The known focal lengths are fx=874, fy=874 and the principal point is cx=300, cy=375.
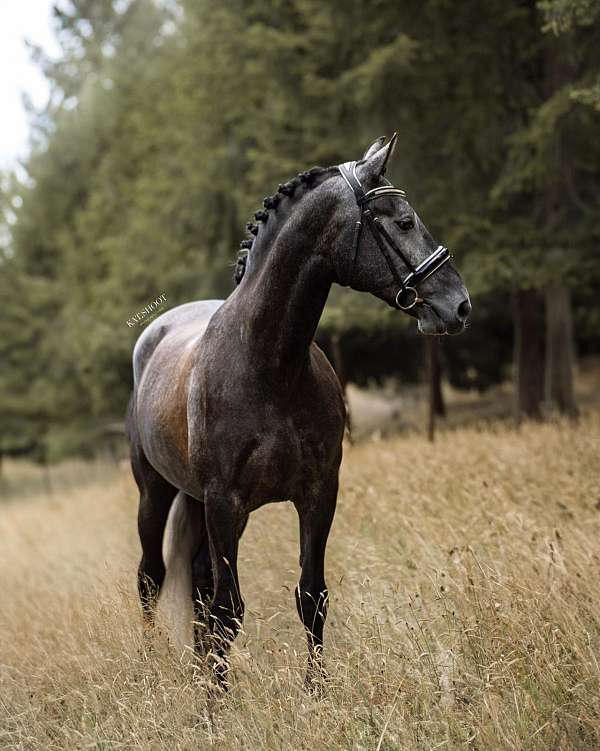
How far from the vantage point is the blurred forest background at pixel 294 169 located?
1126 cm

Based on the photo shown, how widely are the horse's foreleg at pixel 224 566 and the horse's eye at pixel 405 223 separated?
1481 mm

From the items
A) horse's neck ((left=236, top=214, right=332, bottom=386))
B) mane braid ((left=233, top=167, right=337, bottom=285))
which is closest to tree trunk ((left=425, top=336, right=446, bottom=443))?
horse's neck ((left=236, top=214, right=332, bottom=386))

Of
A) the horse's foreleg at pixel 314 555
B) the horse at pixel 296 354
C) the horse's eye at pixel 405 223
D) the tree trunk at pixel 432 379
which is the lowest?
the tree trunk at pixel 432 379

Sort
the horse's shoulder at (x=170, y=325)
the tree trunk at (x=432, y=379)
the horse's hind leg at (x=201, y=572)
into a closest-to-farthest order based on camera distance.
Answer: the horse's hind leg at (x=201, y=572) < the horse's shoulder at (x=170, y=325) < the tree trunk at (x=432, y=379)

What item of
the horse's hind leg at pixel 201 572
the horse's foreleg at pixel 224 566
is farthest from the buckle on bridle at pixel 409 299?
the horse's hind leg at pixel 201 572

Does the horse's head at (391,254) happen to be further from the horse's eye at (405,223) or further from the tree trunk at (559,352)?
the tree trunk at (559,352)

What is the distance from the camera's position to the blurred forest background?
11.3m

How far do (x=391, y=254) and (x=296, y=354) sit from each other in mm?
691

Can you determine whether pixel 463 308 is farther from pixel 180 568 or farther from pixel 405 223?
pixel 180 568

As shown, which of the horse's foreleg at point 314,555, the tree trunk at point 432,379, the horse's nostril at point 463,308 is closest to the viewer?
the horse's nostril at point 463,308

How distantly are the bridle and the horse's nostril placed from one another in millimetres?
169

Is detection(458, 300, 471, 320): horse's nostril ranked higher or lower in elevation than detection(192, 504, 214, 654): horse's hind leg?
higher

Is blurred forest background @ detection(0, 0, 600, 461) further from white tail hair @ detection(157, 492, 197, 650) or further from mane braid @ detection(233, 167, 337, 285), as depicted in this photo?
white tail hair @ detection(157, 492, 197, 650)

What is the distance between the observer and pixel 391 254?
3.81 metres
